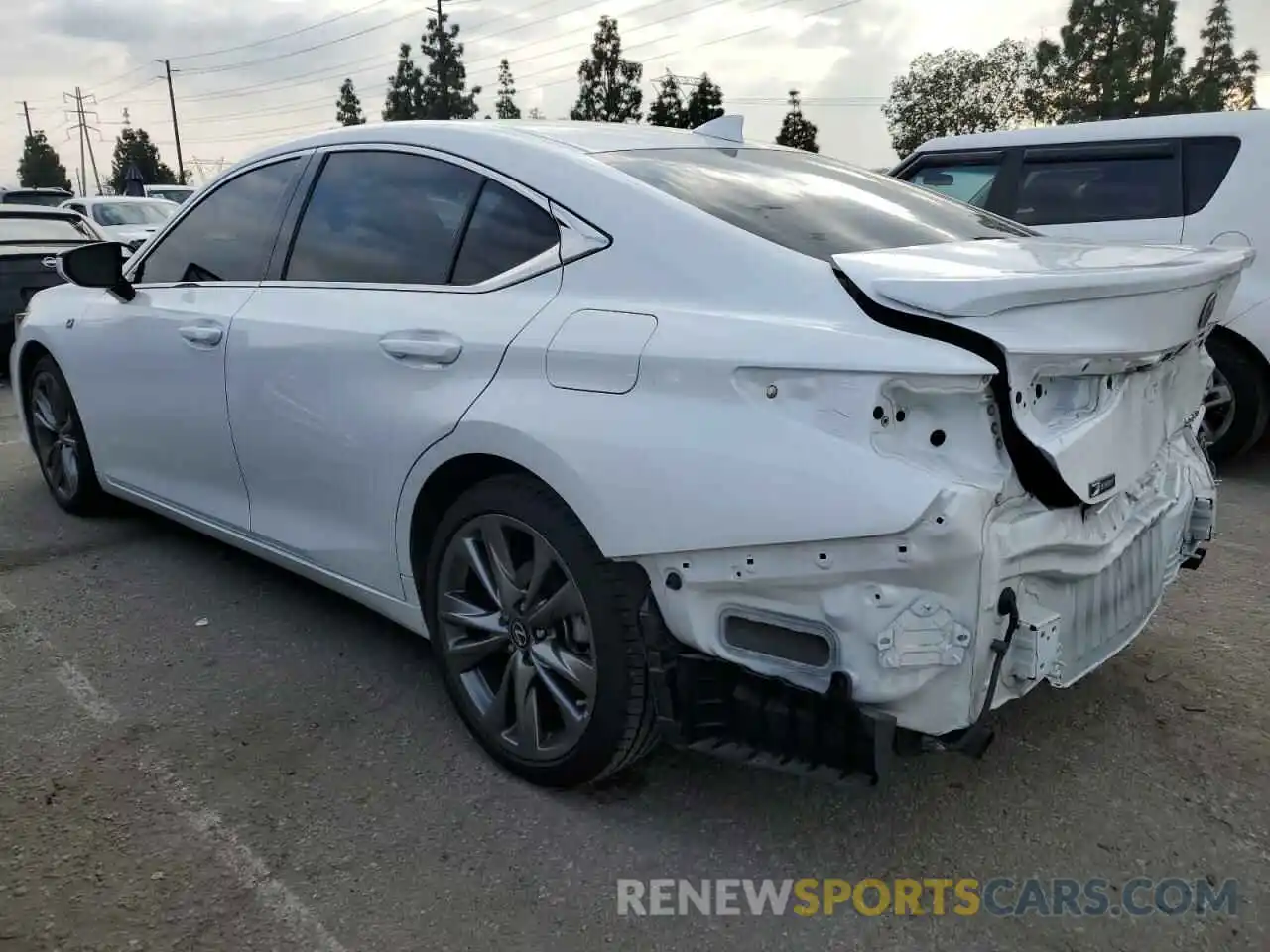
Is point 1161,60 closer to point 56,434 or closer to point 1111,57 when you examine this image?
point 1111,57

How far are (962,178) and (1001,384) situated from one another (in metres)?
5.32

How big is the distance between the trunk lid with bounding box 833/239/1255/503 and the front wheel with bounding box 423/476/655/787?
2.77ft

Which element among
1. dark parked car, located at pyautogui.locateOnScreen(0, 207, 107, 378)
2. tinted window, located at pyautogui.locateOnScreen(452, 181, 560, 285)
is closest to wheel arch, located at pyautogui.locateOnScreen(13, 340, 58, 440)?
tinted window, located at pyautogui.locateOnScreen(452, 181, 560, 285)

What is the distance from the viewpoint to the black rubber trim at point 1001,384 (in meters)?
1.92

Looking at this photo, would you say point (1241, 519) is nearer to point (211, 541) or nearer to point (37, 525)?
point (211, 541)

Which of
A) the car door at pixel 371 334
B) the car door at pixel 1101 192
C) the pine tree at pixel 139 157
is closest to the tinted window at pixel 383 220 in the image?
the car door at pixel 371 334

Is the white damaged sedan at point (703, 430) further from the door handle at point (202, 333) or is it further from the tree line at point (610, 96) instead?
the tree line at point (610, 96)

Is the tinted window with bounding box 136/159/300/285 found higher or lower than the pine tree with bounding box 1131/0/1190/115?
lower

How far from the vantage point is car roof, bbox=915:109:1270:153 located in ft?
18.5

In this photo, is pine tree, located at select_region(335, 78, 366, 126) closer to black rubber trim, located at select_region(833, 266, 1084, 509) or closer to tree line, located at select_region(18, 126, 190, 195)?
tree line, located at select_region(18, 126, 190, 195)

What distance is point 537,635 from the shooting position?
2.56 m

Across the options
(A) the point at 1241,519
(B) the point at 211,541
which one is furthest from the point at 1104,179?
(B) the point at 211,541

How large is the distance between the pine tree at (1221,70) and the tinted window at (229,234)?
47870mm

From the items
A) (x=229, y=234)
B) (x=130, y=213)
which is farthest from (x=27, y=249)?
(x=229, y=234)
